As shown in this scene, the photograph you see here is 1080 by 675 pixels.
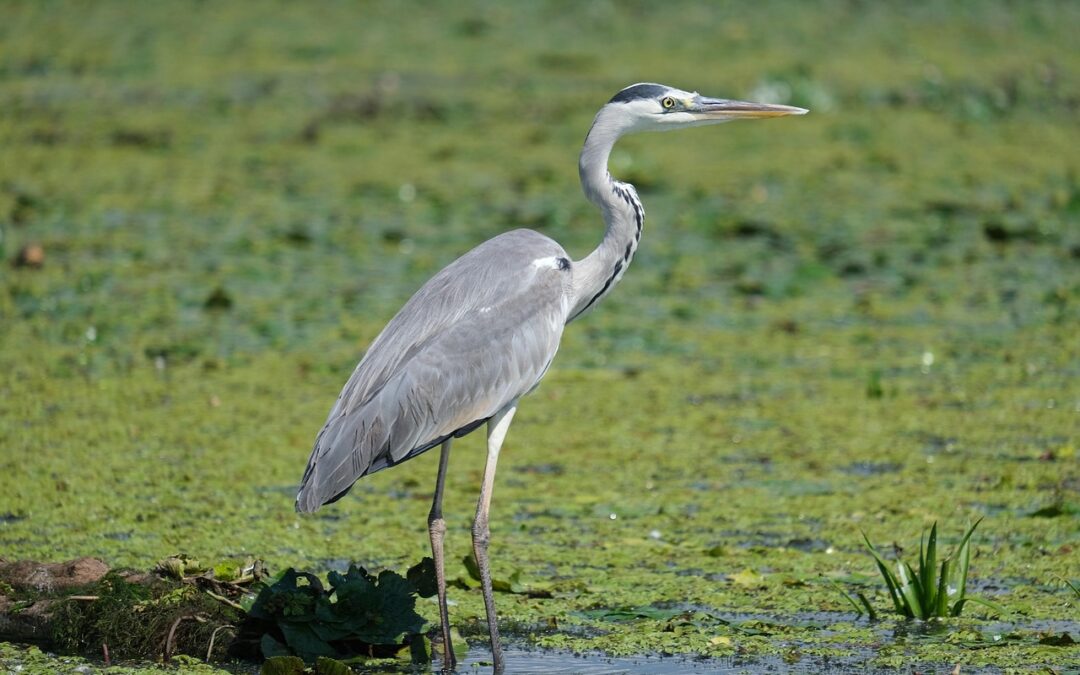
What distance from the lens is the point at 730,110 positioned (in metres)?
5.25

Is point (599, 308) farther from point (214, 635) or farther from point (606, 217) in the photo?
point (214, 635)

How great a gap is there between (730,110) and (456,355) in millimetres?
1302

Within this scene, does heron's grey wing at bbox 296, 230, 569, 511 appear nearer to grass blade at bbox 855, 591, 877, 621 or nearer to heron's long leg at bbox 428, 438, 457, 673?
heron's long leg at bbox 428, 438, 457, 673

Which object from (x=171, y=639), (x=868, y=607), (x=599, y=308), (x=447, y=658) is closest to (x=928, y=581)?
(x=868, y=607)

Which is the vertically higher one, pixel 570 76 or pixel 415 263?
pixel 570 76

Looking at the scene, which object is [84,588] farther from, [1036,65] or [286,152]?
[1036,65]

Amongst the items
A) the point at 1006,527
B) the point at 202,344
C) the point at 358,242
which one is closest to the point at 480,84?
the point at 358,242

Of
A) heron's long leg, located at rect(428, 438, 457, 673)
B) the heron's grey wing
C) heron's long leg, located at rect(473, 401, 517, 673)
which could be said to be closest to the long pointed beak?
the heron's grey wing

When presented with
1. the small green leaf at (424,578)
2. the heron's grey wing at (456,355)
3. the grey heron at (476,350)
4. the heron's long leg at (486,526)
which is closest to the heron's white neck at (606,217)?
the grey heron at (476,350)

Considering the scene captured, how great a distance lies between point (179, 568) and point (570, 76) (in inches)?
429

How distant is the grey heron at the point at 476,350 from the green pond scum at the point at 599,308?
0.62 metres

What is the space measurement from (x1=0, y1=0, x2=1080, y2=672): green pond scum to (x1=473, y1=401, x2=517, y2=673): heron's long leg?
28 centimetres

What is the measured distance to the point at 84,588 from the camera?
4617 mm

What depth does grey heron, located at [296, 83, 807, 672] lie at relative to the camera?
4598 mm
